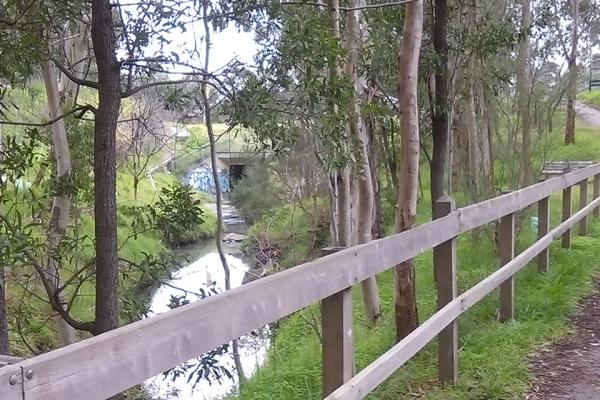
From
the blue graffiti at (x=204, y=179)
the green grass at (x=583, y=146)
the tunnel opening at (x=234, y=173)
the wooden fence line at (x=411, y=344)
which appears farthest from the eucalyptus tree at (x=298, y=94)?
the tunnel opening at (x=234, y=173)

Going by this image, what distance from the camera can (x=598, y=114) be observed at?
37.2 metres

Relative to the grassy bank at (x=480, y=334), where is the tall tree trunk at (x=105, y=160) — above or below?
above

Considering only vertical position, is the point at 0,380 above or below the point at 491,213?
above

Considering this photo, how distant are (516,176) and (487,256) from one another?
3.72 feet

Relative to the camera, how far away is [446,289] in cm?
419

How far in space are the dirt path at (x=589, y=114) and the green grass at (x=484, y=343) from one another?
77.9 feet

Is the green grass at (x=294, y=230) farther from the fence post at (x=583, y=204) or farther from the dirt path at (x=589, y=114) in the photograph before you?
the dirt path at (x=589, y=114)

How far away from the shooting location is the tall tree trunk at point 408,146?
564 centimetres

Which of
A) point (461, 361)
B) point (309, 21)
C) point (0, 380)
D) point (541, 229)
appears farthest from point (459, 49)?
point (0, 380)

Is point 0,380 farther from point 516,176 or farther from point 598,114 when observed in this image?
point 598,114

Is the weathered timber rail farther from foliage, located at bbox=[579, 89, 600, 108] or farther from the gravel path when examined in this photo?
foliage, located at bbox=[579, 89, 600, 108]

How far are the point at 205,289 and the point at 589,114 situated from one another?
32.8 meters

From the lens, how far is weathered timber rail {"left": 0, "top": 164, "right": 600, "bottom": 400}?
5.15ft

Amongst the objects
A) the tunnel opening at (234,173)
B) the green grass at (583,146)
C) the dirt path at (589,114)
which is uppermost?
the dirt path at (589,114)
